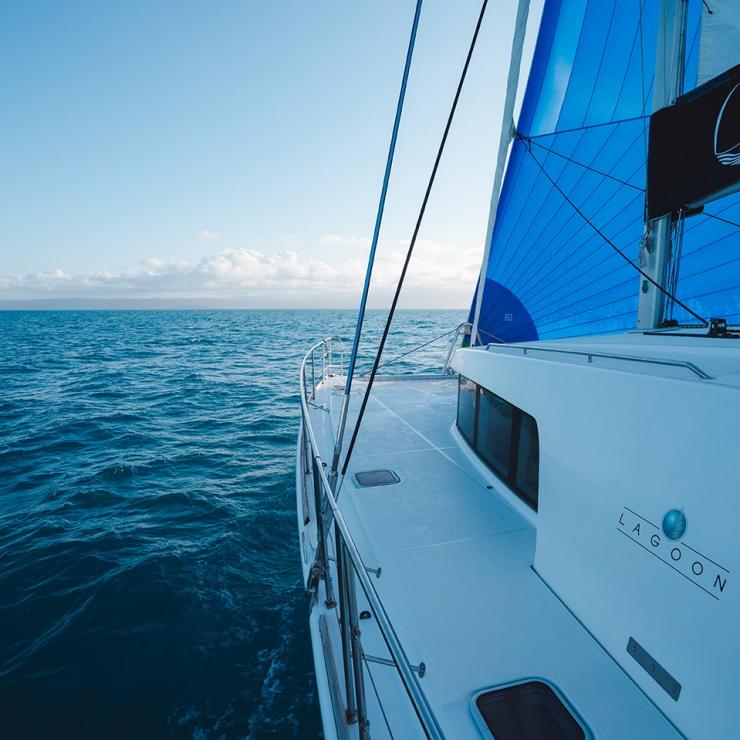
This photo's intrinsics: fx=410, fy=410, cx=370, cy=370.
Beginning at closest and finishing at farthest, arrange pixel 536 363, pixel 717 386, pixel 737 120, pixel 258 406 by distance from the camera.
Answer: pixel 717 386, pixel 737 120, pixel 536 363, pixel 258 406

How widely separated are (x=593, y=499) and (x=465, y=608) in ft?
3.39

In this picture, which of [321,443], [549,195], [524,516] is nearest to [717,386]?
[524,516]

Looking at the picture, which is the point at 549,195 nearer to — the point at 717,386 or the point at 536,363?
the point at 536,363

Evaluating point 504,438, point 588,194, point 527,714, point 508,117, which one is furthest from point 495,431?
point 508,117

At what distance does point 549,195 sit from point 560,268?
114cm

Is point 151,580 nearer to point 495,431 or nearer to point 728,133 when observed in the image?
point 495,431

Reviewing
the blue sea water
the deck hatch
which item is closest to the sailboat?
the deck hatch

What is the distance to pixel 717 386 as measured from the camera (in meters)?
1.72

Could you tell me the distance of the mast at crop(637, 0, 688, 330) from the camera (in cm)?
335

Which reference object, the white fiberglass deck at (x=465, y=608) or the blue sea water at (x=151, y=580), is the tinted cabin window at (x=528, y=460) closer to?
the white fiberglass deck at (x=465, y=608)

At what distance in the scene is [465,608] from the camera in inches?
99.7

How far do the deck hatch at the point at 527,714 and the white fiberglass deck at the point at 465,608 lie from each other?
57 mm

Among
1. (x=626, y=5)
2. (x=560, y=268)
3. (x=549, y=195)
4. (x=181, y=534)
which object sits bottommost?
(x=181, y=534)

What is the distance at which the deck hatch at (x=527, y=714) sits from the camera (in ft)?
5.81
